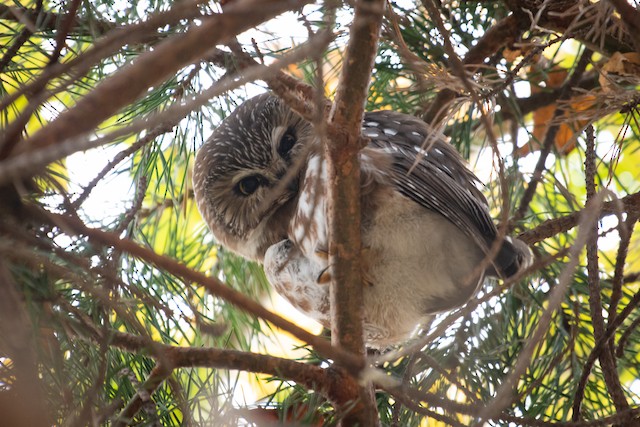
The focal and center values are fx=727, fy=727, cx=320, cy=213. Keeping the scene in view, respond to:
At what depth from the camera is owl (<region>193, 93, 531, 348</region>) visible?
2303 mm

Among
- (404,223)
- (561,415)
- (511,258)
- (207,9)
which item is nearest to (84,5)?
(207,9)

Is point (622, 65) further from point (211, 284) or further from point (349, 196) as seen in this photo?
point (211, 284)

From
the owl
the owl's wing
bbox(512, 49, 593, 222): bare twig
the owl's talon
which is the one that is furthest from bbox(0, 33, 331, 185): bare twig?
bbox(512, 49, 593, 222): bare twig

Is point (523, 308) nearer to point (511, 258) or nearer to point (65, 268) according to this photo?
point (511, 258)

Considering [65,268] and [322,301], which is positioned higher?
[322,301]

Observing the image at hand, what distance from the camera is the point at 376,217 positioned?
92.0 inches

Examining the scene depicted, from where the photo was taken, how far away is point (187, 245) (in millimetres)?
3193

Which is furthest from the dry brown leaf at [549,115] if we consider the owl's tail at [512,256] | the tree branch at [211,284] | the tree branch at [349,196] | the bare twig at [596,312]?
the tree branch at [211,284]

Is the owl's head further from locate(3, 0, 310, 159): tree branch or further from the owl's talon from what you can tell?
locate(3, 0, 310, 159): tree branch

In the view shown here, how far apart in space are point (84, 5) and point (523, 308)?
1.87 metres

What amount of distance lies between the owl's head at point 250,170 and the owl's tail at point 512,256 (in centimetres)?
83

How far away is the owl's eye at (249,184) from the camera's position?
2.86 m

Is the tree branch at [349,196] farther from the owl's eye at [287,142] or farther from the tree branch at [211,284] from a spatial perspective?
the owl's eye at [287,142]

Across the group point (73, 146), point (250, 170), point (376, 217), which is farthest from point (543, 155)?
point (73, 146)
